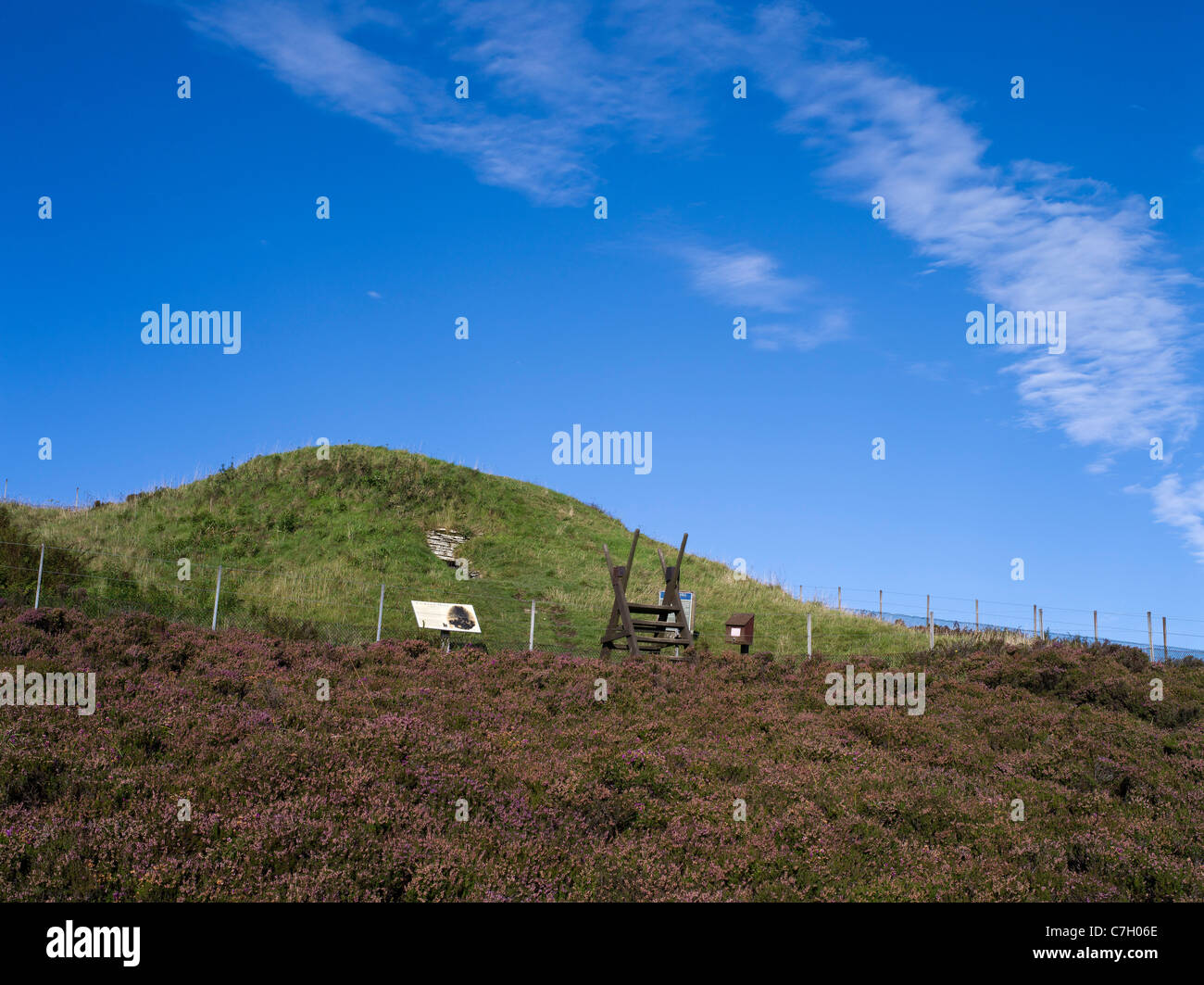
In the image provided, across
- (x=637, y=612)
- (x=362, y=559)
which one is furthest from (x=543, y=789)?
(x=362, y=559)

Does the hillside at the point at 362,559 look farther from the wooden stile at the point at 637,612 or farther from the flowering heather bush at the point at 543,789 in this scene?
the flowering heather bush at the point at 543,789

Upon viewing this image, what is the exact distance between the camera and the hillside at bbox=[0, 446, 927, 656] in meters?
26.8

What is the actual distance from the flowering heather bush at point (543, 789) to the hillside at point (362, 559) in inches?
422

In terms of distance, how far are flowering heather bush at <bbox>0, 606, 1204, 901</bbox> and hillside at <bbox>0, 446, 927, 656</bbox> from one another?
35.2 ft

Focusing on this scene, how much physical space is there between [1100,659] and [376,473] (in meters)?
35.6

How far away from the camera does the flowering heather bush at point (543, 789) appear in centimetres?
655

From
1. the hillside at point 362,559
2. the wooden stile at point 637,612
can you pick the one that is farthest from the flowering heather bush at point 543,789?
the hillside at point 362,559

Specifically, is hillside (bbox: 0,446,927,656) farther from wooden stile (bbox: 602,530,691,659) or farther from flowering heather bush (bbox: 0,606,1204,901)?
flowering heather bush (bbox: 0,606,1204,901)

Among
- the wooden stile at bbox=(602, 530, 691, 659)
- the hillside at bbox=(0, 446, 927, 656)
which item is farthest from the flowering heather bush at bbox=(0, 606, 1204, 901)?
the hillside at bbox=(0, 446, 927, 656)

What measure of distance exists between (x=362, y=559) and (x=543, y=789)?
92.8ft

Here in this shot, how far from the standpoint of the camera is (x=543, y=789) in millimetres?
9000
